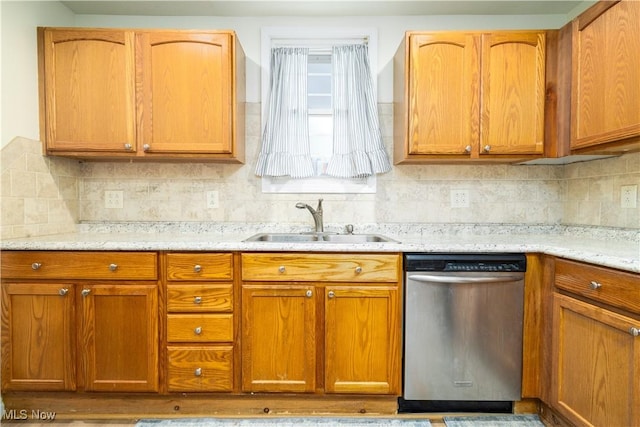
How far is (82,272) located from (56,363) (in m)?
0.48

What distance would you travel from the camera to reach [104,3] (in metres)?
2.26

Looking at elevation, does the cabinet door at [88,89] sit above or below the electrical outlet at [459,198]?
above

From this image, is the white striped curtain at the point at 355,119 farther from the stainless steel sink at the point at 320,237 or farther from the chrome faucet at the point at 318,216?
the stainless steel sink at the point at 320,237

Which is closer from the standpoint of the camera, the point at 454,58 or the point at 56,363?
the point at 56,363

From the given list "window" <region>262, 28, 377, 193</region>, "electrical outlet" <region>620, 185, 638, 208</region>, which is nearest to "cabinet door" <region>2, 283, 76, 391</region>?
"window" <region>262, 28, 377, 193</region>

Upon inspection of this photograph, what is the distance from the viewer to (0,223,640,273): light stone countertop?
160 cm

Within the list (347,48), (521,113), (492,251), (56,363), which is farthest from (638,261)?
(56,363)

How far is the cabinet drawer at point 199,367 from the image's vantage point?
178 centimetres

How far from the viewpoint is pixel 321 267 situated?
1780 mm

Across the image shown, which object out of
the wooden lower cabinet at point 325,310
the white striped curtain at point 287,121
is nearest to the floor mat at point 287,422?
the wooden lower cabinet at point 325,310

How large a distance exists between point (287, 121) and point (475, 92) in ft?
3.78

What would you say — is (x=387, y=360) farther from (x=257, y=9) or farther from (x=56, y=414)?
(x=257, y=9)

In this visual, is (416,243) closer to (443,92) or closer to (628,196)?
(443,92)

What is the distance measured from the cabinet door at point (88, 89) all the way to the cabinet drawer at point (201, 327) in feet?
3.41
